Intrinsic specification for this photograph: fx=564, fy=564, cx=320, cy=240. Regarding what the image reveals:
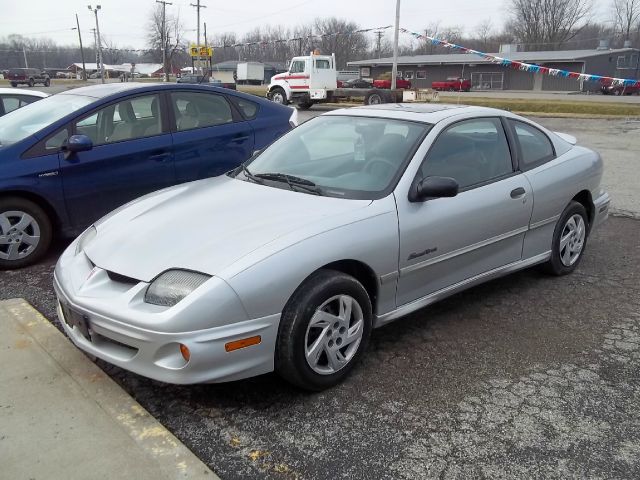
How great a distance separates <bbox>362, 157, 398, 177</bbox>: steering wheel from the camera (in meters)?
3.47

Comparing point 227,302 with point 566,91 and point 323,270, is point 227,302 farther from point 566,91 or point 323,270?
point 566,91

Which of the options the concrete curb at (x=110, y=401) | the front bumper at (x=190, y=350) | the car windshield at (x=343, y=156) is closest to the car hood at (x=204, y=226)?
the car windshield at (x=343, y=156)

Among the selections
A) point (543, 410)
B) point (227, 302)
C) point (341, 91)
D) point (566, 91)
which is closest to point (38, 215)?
point (227, 302)

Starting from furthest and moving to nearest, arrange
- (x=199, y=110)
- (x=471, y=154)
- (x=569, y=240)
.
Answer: (x=199, y=110) < (x=569, y=240) < (x=471, y=154)

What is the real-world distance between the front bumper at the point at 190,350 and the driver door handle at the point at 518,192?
2.14 metres

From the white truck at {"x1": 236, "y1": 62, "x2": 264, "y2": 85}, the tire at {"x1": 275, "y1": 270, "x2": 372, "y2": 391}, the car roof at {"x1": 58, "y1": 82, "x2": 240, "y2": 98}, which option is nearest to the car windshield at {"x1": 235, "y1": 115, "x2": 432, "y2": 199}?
the tire at {"x1": 275, "y1": 270, "x2": 372, "y2": 391}

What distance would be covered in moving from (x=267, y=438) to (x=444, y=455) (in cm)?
81

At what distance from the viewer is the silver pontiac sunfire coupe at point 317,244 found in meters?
2.62

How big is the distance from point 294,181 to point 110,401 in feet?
5.42

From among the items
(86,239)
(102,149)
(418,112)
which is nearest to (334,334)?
(86,239)

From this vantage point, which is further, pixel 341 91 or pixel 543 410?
pixel 341 91

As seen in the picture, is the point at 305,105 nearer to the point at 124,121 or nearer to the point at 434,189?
the point at 124,121

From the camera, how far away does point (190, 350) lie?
253 cm

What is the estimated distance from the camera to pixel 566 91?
49.3m
